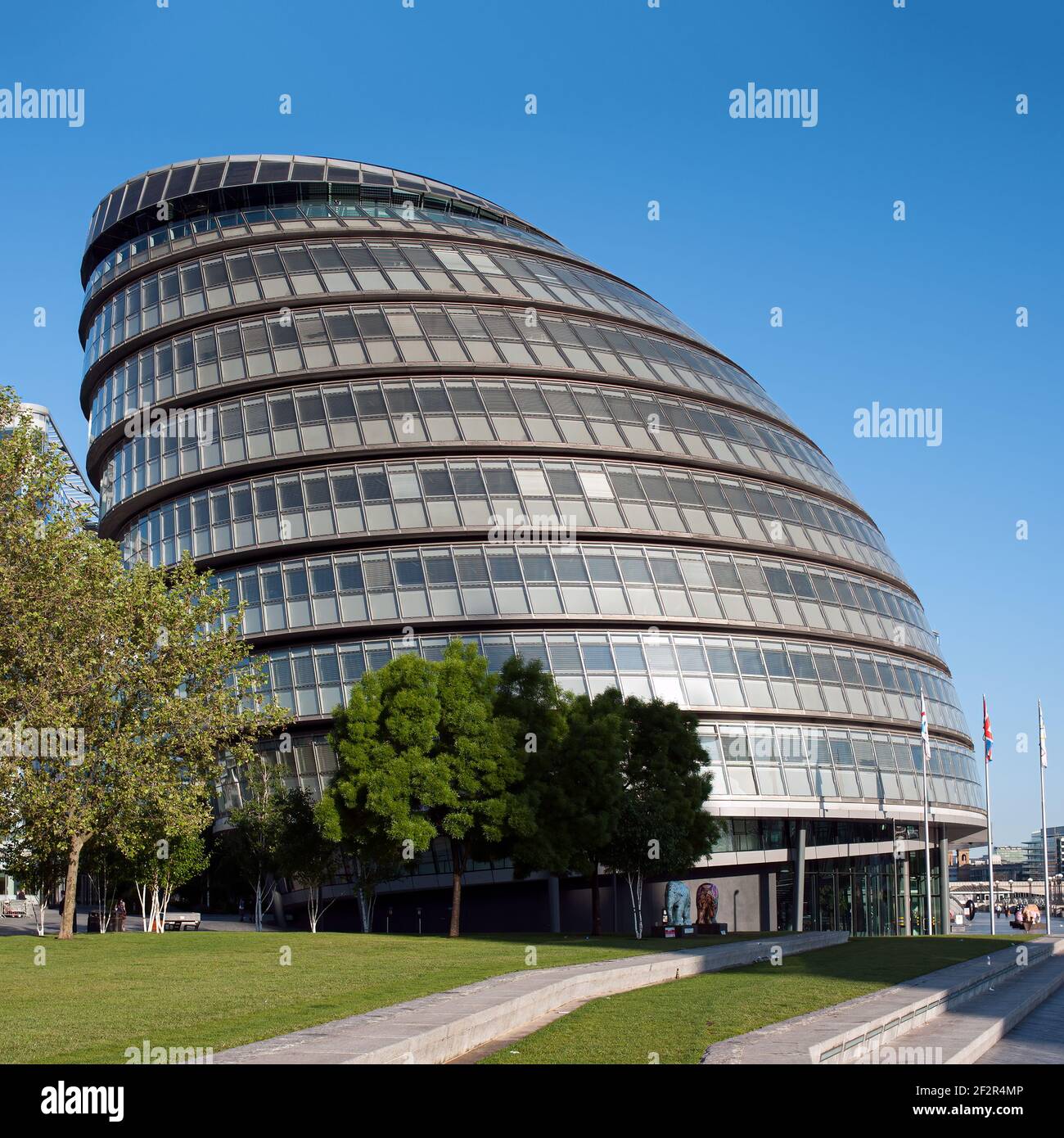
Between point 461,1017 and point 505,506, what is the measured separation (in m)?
43.1

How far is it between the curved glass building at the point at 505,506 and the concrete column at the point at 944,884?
0.69 metres

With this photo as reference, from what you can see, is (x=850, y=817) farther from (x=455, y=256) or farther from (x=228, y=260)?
(x=228, y=260)

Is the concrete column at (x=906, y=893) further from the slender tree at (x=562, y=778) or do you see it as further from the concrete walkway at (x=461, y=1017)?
the concrete walkway at (x=461, y=1017)

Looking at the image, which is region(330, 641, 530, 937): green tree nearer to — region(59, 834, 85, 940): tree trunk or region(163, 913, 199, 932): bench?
region(59, 834, 85, 940): tree trunk

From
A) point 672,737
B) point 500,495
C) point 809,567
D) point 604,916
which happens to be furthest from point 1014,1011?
point 809,567

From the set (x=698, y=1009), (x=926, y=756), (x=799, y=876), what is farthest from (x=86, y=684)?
(x=926, y=756)

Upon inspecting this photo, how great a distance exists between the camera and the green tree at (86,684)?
37406 mm

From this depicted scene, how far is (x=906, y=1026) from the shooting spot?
1919 cm

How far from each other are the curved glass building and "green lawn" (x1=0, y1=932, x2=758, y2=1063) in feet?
57.1

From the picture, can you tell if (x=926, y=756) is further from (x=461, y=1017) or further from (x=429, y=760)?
(x=461, y=1017)

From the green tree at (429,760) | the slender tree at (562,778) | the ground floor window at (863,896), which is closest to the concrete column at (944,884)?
the ground floor window at (863,896)

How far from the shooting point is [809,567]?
65.6m

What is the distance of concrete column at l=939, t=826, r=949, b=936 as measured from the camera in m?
74.3

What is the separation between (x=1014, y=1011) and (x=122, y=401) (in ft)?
181
